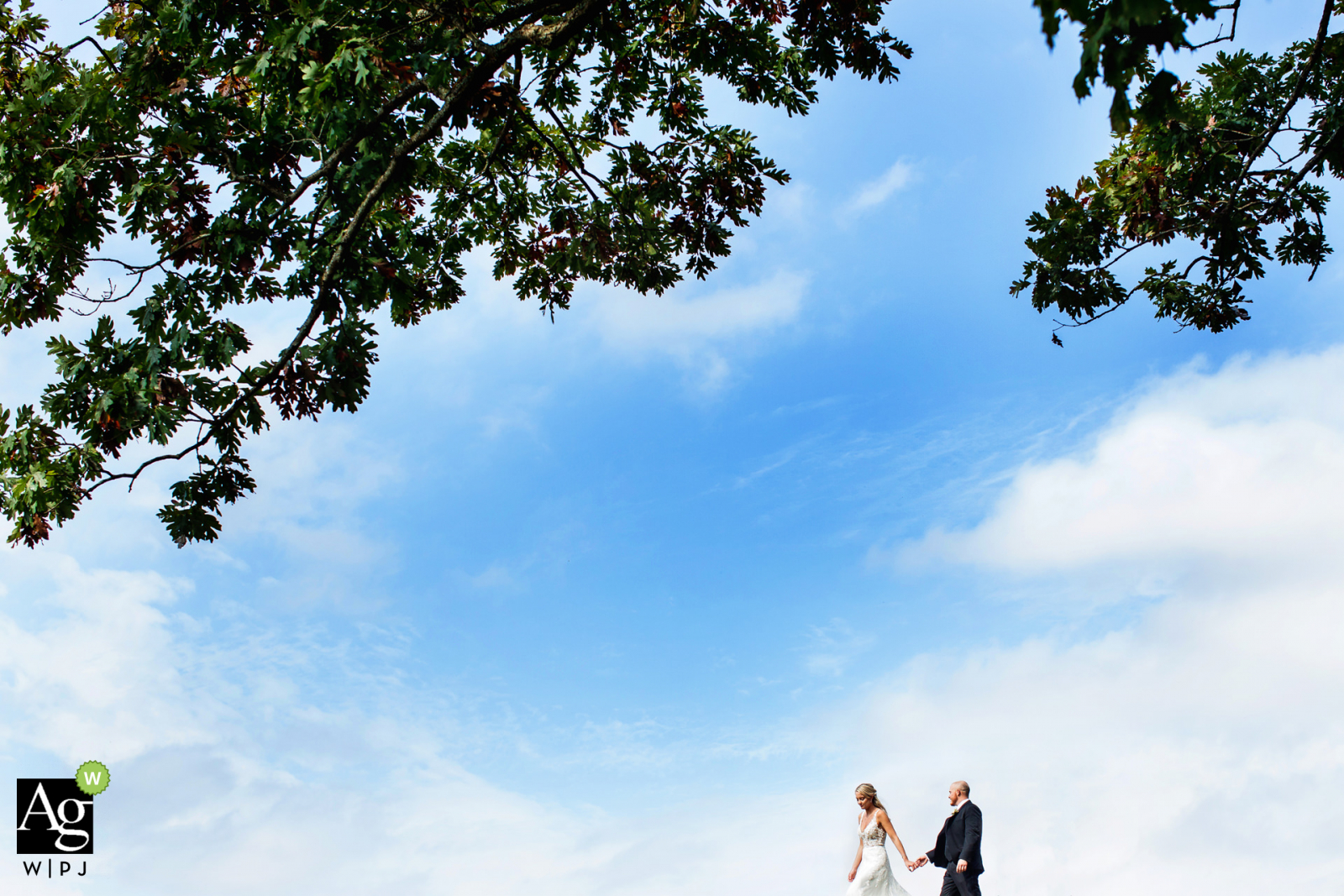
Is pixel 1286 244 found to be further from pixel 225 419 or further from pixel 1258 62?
pixel 225 419

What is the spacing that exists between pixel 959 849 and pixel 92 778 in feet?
30.2

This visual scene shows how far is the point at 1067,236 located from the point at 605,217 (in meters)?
5.56

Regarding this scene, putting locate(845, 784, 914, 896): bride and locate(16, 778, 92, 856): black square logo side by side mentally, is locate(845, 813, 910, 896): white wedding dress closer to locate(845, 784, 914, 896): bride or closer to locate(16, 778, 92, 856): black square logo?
locate(845, 784, 914, 896): bride

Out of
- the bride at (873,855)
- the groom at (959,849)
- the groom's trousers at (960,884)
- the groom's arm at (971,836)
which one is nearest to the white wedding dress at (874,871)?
the bride at (873,855)

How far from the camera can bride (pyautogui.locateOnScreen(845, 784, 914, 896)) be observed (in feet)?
34.2

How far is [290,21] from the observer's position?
8.09 meters

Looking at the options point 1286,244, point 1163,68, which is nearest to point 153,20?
point 1163,68

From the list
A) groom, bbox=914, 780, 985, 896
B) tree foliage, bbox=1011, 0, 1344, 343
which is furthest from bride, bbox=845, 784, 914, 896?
tree foliage, bbox=1011, 0, 1344, 343

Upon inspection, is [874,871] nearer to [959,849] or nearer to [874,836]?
[874,836]

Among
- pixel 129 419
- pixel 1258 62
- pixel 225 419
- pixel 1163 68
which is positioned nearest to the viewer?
pixel 1163 68

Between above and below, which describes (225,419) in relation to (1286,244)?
below

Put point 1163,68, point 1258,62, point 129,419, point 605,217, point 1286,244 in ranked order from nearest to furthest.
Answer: point 1163,68 < point 129,419 < point 1258,62 < point 1286,244 < point 605,217

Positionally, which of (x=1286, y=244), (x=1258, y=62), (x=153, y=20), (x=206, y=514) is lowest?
(x=206, y=514)
